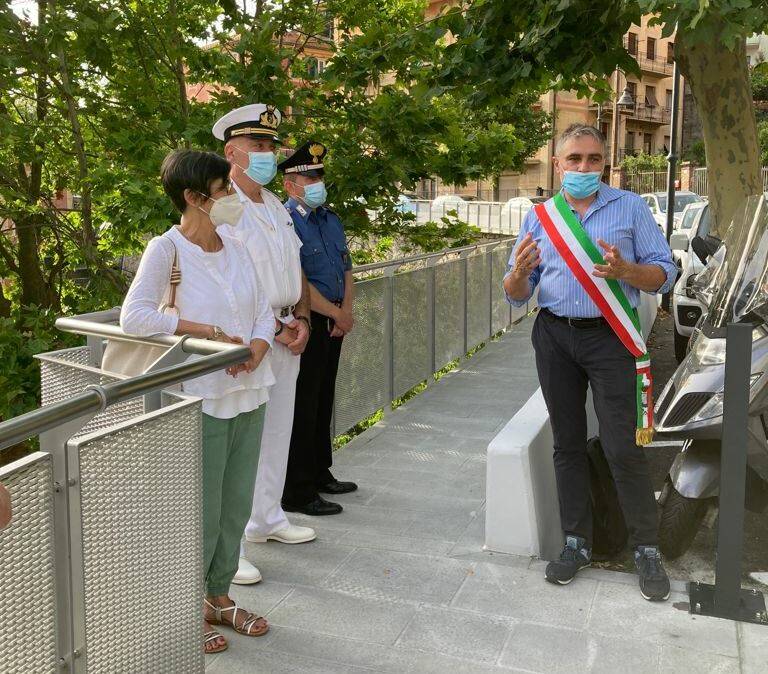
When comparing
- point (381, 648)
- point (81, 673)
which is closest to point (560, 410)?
point (381, 648)

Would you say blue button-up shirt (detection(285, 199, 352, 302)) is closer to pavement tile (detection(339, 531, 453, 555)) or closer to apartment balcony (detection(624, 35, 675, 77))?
pavement tile (detection(339, 531, 453, 555))

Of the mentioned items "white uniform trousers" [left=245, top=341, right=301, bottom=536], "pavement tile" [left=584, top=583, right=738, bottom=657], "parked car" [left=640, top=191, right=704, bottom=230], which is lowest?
"pavement tile" [left=584, top=583, right=738, bottom=657]

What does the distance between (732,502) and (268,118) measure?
2.66 meters

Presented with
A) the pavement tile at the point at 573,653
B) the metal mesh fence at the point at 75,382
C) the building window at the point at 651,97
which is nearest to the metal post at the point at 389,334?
the pavement tile at the point at 573,653

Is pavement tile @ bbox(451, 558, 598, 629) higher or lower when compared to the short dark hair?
lower

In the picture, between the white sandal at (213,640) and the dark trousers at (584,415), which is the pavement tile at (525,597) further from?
the white sandal at (213,640)

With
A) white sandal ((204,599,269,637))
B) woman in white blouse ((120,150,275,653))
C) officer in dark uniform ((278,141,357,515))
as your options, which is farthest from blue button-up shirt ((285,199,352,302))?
white sandal ((204,599,269,637))

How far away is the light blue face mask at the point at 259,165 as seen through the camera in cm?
420

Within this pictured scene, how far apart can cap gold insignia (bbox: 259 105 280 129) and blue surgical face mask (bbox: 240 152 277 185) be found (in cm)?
16

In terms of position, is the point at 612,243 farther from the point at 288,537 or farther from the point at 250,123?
the point at 288,537

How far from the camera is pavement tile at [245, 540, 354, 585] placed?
13.3 ft

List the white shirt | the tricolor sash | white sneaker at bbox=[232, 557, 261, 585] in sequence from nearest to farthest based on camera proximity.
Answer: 1. the tricolor sash
2. white sneaker at bbox=[232, 557, 261, 585]
3. the white shirt

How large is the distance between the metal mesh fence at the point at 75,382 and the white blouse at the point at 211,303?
23 centimetres

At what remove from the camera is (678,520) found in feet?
13.7
